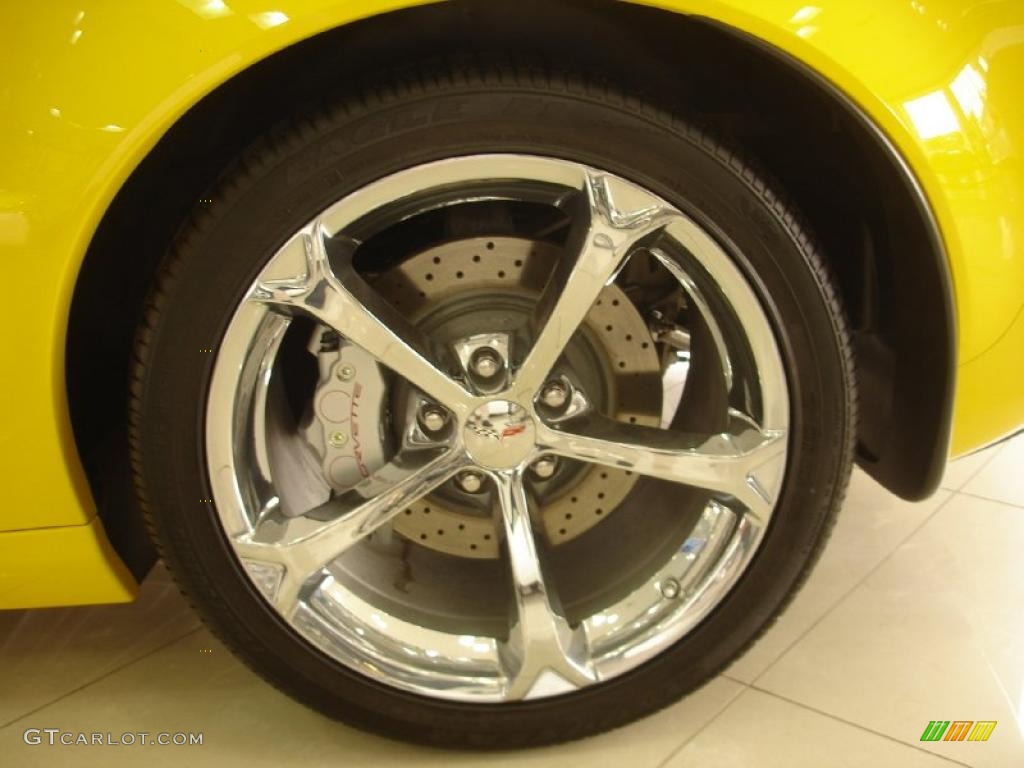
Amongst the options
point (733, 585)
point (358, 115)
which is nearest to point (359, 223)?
point (358, 115)

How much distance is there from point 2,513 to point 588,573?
685mm

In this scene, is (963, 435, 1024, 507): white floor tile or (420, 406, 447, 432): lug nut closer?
(420, 406, 447, 432): lug nut

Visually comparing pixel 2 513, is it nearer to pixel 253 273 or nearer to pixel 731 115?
pixel 253 273

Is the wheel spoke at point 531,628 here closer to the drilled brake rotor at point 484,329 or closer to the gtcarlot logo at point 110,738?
the drilled brake rotor at point 484,329

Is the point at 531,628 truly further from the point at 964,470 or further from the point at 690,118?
the point at 964,470

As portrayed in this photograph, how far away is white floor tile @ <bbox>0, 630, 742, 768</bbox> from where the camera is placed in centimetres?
117

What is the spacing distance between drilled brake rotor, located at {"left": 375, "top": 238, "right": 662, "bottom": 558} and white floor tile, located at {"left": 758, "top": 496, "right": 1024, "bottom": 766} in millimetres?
331

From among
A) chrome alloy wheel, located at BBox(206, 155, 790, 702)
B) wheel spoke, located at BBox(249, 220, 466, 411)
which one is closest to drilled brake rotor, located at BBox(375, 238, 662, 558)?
chrome alloy wheel, located at BBox(206, 155, 790, 702)

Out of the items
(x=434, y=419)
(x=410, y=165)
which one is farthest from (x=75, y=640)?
(x=410, y=165)

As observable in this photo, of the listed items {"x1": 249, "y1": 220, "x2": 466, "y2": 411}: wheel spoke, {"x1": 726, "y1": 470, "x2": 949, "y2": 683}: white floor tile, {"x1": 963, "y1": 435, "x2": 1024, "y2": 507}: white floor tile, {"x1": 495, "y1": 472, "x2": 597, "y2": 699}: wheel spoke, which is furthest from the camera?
{"x1": 963, "y1": 435, "x2": 1024, "y2": 507}: white floor tile

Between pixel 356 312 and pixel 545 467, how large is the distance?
355 mm

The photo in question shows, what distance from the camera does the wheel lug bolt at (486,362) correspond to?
3.69ft

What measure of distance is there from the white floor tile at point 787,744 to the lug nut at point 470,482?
1.31 ft

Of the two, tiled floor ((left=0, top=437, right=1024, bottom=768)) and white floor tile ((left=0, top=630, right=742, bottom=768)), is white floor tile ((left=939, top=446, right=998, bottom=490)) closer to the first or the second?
tiled floor ((left=0, top=437, right=1024, bottom=768))
